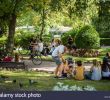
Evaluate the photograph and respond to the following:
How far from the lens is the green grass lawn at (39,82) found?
1535cm

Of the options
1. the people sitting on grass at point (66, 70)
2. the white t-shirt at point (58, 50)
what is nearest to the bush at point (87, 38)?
the people sitting on grass at point (66, 70)

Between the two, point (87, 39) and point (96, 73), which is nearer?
point (96, 73)

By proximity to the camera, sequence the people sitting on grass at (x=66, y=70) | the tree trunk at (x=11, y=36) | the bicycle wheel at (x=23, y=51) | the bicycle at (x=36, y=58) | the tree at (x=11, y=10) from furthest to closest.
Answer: the bicycle wheel at (x=23, y=51), the tree trunk at (x=11, y=36), the bicycle at (x=36, y=58), the tree at (x=11, y=10), the people sitting on grass at (x=66, y=70)

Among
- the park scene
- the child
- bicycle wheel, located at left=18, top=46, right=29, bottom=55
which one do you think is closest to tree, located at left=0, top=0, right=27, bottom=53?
the park scene

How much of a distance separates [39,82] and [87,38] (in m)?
17.4

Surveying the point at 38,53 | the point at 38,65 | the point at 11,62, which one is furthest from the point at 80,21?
the point at 11,62

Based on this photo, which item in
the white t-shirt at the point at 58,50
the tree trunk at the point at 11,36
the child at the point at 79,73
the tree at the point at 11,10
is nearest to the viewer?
the child at the point at 79,73

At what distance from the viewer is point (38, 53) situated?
86.7 ft

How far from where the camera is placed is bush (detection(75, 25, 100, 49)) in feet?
111

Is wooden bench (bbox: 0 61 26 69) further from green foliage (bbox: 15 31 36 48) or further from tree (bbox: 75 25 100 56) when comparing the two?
green foliage (bbox: 15 31 36 48)

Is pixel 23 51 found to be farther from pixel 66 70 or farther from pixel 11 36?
pixel 66 70

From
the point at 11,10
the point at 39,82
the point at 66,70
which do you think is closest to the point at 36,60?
the point at 11,10

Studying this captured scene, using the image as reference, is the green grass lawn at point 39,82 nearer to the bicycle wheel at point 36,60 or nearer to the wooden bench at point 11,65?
the wooden bench at point 11,65

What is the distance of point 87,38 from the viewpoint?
33.8 metres
